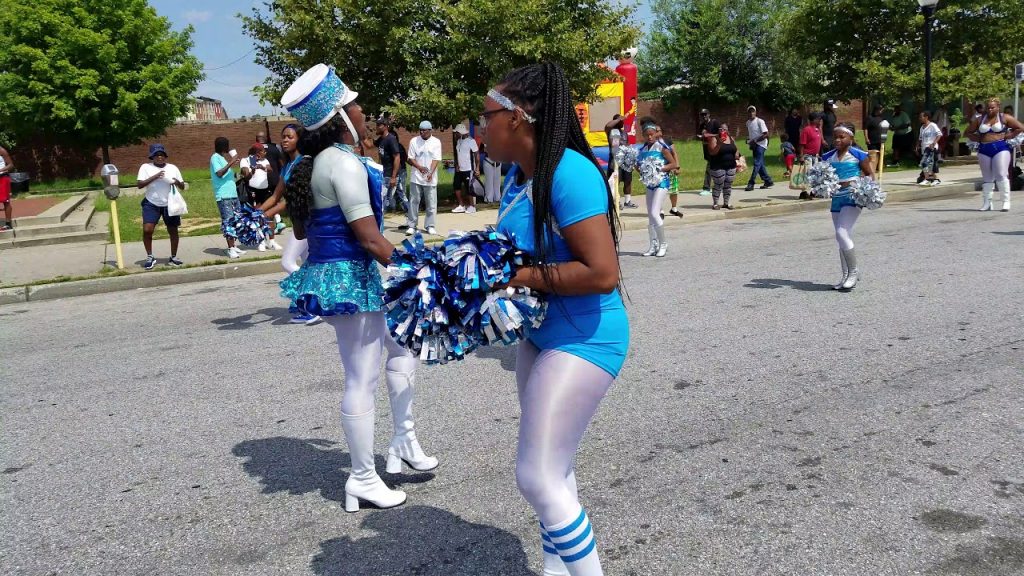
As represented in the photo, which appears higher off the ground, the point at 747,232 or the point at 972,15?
the point at 972,15

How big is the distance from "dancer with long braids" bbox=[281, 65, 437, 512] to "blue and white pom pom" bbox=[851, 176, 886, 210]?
579cm

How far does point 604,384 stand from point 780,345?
401 cm

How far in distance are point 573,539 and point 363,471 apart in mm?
1490

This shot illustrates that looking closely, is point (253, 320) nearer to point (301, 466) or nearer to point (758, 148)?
point (301, 466)

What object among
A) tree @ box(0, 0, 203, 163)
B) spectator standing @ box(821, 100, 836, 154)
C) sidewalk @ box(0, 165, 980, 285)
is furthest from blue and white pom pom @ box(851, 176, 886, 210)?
tree @ box(0, 0, 203, 163)

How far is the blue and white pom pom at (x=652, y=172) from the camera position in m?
10.8

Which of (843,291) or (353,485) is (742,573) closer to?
(353,485)

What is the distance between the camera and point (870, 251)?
10211mm

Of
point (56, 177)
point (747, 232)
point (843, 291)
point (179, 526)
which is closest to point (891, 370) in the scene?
point (843, 291)

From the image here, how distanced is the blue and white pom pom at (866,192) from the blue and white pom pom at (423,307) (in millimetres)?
6442

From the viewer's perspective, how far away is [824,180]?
8.30 meters

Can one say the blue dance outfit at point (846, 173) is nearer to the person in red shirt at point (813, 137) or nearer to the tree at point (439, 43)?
the tree at point (439, 43)

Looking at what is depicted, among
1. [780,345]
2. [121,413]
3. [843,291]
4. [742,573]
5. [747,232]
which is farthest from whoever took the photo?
[747,232]

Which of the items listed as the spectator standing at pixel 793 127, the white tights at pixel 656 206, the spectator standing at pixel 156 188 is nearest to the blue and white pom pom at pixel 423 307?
the white tights at pixel 656 206
